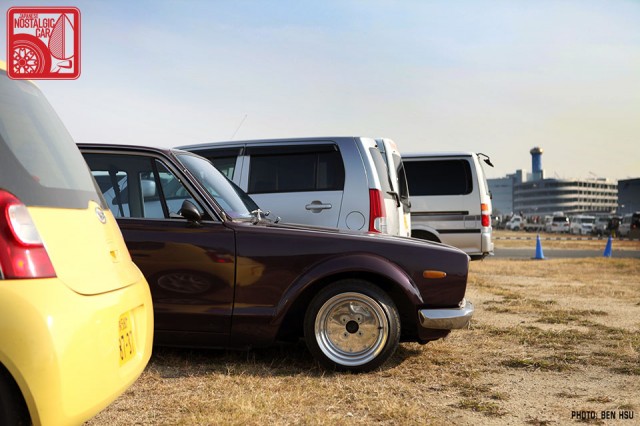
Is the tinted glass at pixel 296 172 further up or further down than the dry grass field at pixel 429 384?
further up

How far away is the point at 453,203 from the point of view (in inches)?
508

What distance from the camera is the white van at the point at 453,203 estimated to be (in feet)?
41.9

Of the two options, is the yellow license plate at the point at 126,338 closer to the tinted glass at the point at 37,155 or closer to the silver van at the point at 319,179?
the tinted glass at the point at 37,155

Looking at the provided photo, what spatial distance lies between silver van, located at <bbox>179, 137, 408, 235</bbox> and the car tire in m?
2.38

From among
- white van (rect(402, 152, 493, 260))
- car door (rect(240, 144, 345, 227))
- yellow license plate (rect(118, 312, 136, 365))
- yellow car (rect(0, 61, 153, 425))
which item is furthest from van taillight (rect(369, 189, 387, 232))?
white van (rect(402, 152, 493, 260))

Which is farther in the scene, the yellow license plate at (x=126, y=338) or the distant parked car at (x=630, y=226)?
the distant parked car at (x=630, y=226)

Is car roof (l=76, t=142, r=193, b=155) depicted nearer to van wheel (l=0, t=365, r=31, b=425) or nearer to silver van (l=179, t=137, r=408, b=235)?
silver van (l=179, t=137, r=408, b=235)

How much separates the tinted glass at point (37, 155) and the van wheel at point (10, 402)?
2.11 ft

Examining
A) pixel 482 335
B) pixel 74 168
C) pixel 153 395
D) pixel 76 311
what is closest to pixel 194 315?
pixel 153 395

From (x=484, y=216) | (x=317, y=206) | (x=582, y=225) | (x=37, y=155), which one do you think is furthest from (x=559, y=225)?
(x=37, y=155)

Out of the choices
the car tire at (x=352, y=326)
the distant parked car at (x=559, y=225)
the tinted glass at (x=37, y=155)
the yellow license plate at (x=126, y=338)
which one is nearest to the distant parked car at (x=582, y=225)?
the distant parked car at (x=559, y=225)

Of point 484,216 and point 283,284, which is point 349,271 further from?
point 484,216

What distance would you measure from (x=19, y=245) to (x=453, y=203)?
11.0 meters

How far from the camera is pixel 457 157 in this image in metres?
13.0
